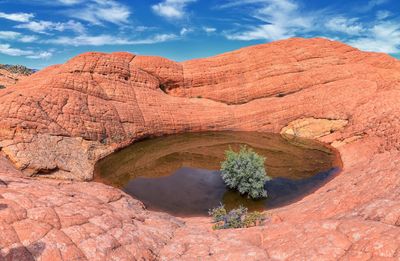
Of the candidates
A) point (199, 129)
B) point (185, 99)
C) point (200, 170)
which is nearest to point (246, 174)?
point (200, 170)

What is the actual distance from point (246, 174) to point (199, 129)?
2011 centimetres

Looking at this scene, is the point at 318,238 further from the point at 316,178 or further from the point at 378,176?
the point at 316,178

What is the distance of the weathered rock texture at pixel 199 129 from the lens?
23.5 ft

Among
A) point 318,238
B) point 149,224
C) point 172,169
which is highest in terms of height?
point 318,238

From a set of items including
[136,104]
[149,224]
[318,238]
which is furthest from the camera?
[136,104]

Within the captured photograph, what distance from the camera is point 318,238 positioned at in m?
7.19

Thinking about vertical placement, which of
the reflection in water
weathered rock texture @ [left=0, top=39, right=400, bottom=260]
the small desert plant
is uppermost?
weathered rock texture @ [left=0, top=39, right=400, bottom=260]

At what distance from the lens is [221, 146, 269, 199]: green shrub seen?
A: 19531mm

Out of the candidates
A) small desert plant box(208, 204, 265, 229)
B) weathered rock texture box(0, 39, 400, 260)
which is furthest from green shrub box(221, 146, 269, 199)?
small desert plant box(208, 204, 265, 229)

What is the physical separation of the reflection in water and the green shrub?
0.58 m

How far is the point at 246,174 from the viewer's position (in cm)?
1992

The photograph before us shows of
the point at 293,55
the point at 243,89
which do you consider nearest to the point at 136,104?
the point at 243,89

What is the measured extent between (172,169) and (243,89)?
23005mm

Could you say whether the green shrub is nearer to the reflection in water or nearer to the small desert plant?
the reflection in water
